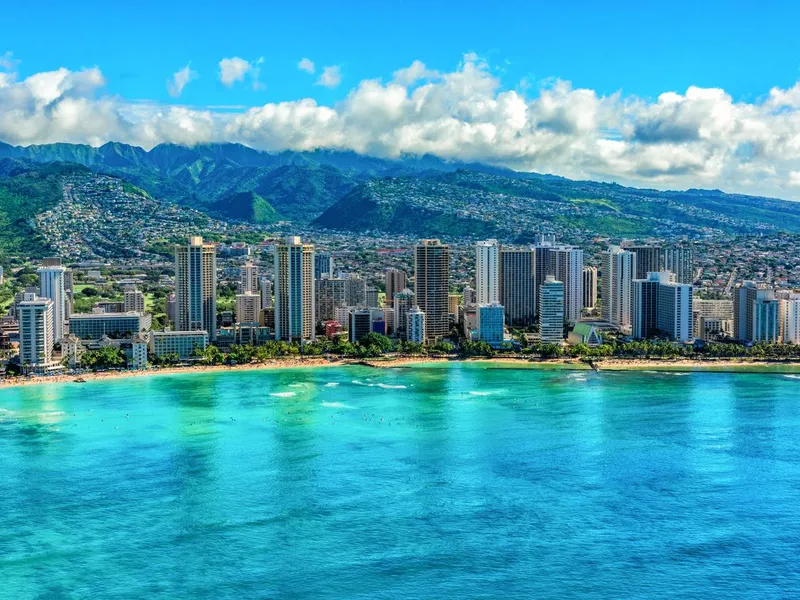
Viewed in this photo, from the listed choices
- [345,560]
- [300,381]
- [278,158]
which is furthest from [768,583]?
[278,158]

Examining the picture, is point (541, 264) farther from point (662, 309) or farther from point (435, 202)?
point (435, 202)

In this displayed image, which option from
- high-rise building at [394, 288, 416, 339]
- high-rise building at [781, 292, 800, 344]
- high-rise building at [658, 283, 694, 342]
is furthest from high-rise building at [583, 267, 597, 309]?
high-rise building at [781, 292, 800, 344]

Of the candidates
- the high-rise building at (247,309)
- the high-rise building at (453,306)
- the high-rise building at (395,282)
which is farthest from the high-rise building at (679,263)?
the high-rise building at (247,309)

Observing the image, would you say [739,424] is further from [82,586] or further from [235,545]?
[82,586]

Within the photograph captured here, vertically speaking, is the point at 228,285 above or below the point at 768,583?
above

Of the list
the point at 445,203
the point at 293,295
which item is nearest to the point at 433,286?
the point at 293,295

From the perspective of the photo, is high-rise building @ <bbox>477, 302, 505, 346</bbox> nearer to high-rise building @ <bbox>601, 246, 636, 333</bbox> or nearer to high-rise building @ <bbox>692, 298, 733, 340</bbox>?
high-rise building @ <bbox>601, 246, 636, 333</bbox>

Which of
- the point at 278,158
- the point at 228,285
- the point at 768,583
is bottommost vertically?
the point at 768,583
